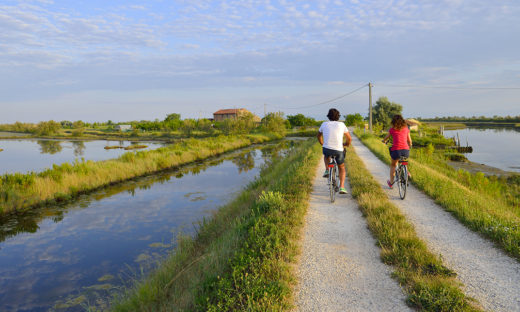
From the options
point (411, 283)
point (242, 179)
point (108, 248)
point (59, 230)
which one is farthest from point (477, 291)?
point (242, 179)

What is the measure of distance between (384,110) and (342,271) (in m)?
68.5

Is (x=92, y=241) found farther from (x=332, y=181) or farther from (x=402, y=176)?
(x=402, y=176)

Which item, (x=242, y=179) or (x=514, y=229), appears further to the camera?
(x=242, y=179)

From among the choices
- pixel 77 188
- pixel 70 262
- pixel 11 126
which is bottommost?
pixel 70 262

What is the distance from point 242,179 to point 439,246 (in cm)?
1415

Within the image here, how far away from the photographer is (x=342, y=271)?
4.08 m

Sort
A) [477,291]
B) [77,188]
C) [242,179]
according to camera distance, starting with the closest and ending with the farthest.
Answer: [477,291] < [77,188] < [242,179]

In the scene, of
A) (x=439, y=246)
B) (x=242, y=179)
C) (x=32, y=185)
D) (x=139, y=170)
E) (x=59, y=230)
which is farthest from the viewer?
(x=139, y=170)

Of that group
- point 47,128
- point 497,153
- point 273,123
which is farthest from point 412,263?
point 47,128

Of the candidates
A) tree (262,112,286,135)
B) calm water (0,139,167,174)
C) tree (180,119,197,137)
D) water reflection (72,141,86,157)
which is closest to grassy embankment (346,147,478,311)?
calm water (0,139,167,174)

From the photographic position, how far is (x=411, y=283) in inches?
141

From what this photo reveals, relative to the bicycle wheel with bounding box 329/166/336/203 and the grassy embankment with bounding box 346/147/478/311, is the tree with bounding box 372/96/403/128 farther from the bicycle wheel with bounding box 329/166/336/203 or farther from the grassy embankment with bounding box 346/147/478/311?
the grassy embankment with bounding box 346/147/478/311

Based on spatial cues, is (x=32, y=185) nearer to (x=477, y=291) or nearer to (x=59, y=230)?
(x=59, y=230)

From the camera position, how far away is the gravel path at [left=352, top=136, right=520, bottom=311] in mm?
3377
